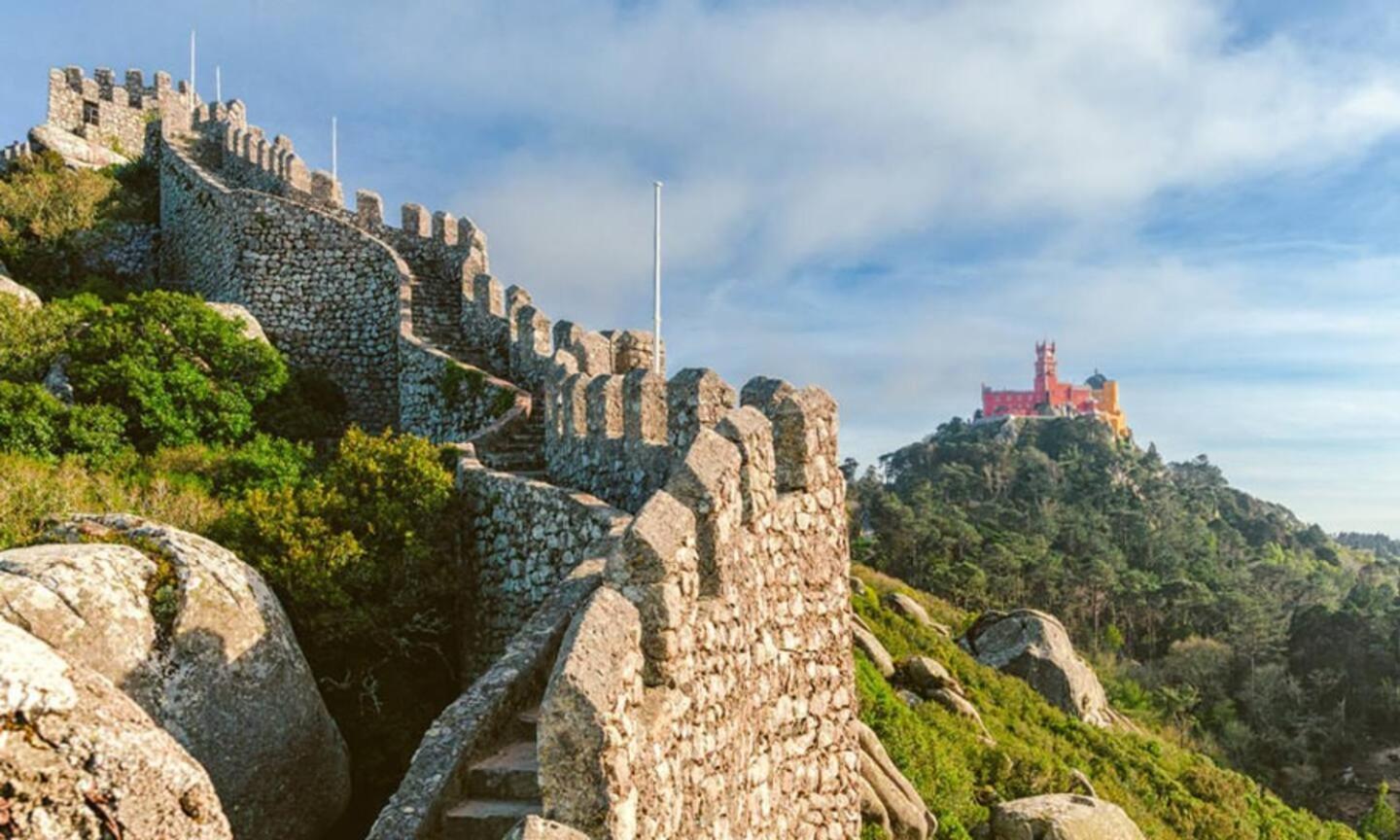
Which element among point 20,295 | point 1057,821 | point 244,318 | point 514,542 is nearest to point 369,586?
point 514,542

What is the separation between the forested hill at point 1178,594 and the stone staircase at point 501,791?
1372 inches

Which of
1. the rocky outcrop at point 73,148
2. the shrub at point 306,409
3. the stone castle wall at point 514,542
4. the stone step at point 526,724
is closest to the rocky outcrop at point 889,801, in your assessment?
the stone castle wall at point 514,542

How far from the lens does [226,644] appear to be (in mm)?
→ 7402

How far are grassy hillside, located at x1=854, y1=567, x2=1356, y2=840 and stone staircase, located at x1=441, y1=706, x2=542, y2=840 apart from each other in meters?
6.09

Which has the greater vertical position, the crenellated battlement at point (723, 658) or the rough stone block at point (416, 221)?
the rough stone block at point (416, 221)

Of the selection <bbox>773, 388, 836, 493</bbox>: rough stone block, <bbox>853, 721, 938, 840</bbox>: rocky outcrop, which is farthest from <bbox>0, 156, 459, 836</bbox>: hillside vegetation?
<bbox>773, 388, 836, 493</bbox>: rough stone block

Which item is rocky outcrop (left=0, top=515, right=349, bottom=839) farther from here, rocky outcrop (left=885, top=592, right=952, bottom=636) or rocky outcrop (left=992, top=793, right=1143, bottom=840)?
rocky outcrop (left=885, top=592, right=952, bottom=636)

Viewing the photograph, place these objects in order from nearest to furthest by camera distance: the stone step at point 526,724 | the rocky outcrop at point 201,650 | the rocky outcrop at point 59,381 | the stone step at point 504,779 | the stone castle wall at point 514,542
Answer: the stone step at point 504,779 → the stone step at point 526,724 → the rocky outcrop at point 201,650 → the stone castle wall at point 514,542 → the rocky outcrop at point 59,381

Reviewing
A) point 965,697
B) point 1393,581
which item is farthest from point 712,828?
point 1393,581

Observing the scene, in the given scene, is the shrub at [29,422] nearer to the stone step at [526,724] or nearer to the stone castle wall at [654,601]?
the stone castle wall at [654,601]

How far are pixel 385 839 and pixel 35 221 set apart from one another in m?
24.1

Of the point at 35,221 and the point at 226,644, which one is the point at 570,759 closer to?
the point at 226,644

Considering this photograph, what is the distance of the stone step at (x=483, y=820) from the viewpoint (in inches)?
213

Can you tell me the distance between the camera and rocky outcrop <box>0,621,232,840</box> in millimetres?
2623
